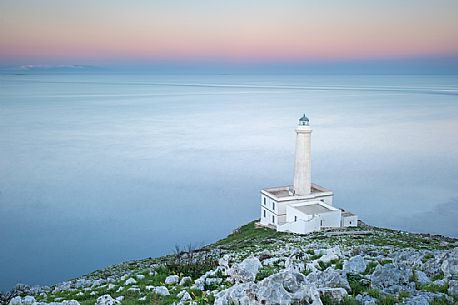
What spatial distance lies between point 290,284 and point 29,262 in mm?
33355

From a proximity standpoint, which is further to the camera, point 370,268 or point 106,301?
point 370,268

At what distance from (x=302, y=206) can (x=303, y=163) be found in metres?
4.96

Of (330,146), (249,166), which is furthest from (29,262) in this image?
(330,146)

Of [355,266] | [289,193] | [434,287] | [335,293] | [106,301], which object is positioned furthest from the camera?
[289,193]

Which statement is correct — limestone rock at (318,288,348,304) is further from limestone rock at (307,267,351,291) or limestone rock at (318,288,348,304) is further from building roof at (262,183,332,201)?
building roof at (262,183,332,201)

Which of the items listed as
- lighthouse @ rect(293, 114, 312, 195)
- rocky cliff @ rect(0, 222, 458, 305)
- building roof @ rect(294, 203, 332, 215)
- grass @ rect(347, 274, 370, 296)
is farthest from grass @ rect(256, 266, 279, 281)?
lighthouse @ rect(293, 114, 312, 195)

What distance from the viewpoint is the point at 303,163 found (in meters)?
36.1

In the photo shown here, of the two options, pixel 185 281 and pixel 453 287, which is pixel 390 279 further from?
pixel 185 281

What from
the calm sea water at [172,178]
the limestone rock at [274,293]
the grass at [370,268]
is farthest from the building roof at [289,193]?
the limestone rock at [274,293]

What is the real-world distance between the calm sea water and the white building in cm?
700

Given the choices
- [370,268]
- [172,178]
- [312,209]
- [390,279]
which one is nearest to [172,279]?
[370,268]

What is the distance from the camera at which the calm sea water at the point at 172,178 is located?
39406 mm

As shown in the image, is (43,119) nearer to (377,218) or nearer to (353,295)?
(377,218)

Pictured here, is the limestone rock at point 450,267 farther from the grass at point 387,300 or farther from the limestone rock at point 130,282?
the limestone rock at point 130,282
